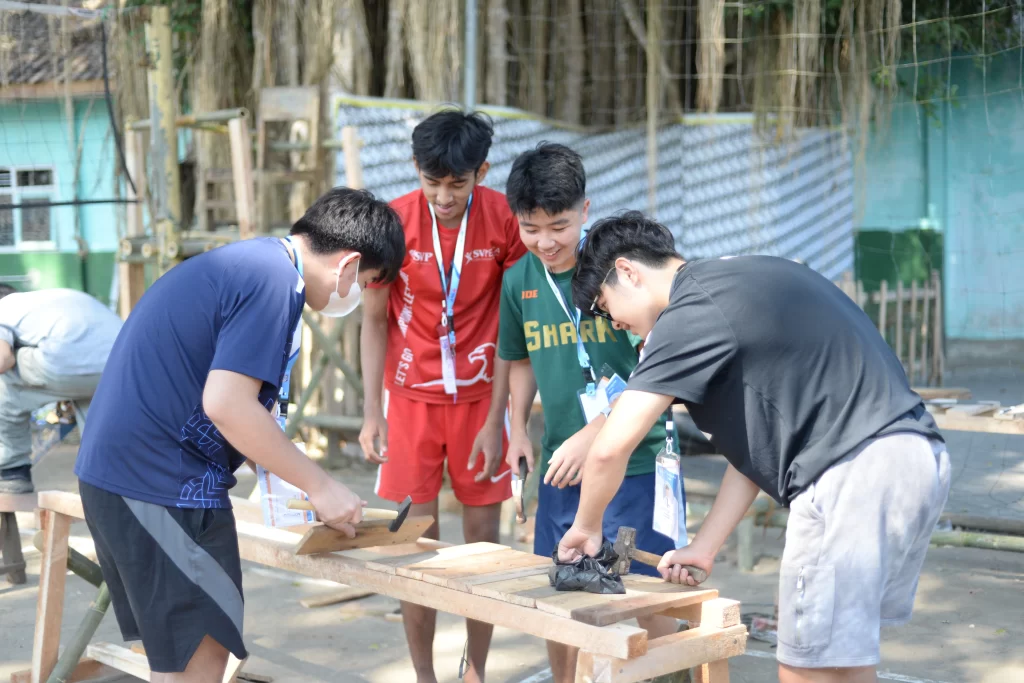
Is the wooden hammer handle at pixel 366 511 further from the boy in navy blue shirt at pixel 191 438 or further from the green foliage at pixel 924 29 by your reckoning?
the green foliage at pixel 924 29

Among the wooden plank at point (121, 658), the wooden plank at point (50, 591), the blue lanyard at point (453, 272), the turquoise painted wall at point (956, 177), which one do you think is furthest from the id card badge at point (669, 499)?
the turquoise painted wall at point (956, 177)

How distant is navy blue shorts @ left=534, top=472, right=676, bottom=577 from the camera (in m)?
3.11

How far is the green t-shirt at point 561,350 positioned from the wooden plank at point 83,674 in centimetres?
194

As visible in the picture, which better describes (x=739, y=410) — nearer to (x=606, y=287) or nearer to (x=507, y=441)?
(x=606, y=287)

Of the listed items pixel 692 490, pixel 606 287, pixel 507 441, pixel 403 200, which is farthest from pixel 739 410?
pixel 692 490

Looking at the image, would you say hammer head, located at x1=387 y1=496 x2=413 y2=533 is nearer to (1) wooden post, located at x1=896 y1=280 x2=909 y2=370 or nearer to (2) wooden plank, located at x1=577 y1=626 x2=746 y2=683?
(2) wooden plank, located at x1=577 y1=626 x2=746 y2=683

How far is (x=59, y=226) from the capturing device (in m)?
12.0

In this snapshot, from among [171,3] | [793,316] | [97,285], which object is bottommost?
[97,285]

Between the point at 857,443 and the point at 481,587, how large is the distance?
969mm

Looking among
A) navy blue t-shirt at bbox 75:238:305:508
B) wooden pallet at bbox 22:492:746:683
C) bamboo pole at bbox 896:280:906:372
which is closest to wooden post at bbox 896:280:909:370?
bamboo pole at bbox 896:280:906:372

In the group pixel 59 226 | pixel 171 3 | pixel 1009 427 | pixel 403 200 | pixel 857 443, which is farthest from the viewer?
pixel 59 226

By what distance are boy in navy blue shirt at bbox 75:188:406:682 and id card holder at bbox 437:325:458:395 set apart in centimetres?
109

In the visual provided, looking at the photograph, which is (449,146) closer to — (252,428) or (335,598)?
(252,428)

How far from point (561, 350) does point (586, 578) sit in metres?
0.83
